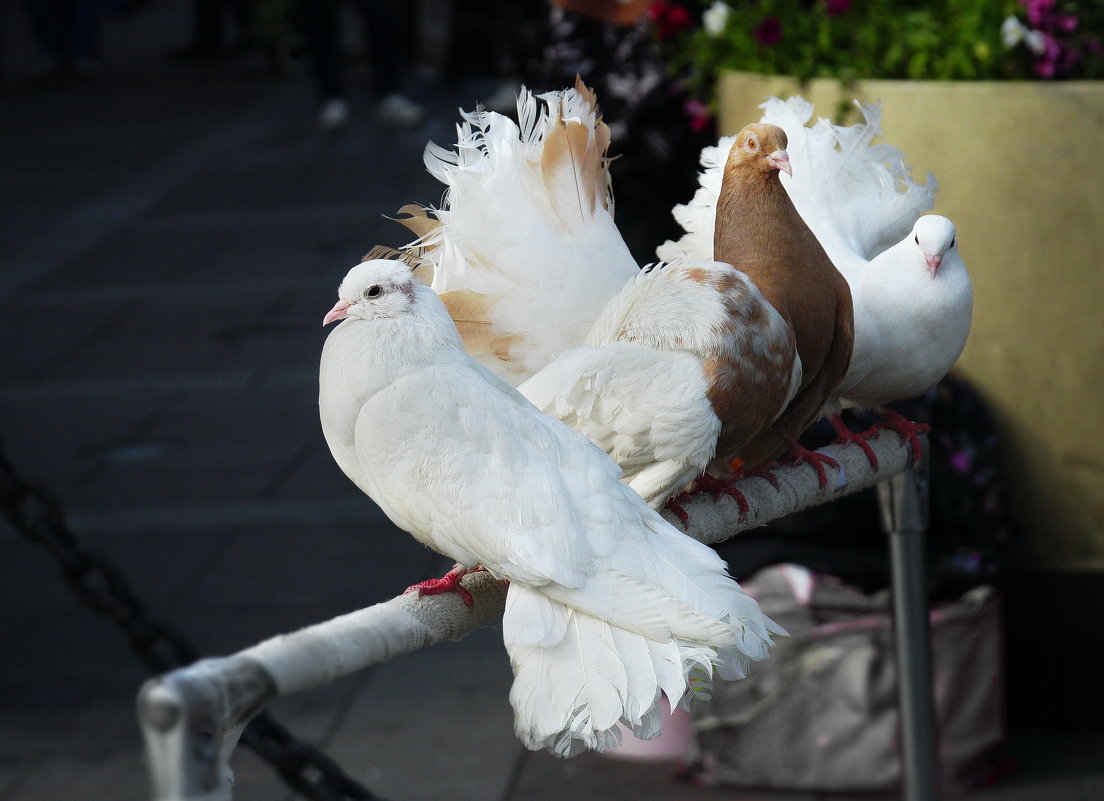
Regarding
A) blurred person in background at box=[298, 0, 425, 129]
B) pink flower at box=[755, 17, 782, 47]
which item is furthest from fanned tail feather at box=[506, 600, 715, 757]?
blurred person in background at box=[298, 0, 425, 129]

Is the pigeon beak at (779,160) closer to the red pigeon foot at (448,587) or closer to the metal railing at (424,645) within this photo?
the metal railing at (424,645)

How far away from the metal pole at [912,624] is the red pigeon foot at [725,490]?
50 cm

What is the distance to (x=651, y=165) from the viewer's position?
441 cm

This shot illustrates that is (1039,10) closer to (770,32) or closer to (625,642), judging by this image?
(770,32)

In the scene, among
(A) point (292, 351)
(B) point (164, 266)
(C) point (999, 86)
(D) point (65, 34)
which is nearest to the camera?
(C) point (999, 86)

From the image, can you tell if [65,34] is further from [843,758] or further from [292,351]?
[843,758]

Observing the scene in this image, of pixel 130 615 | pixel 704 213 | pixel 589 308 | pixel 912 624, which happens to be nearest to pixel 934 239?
pixel 704 213

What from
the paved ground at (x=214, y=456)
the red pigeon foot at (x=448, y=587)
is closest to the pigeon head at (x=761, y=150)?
the paved ground at (x=214, y=456)

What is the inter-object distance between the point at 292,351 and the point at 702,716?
13.1 ft

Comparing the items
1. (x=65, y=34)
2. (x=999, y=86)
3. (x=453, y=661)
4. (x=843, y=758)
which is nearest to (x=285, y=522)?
(x=453, y=661)

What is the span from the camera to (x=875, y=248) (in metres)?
2.24

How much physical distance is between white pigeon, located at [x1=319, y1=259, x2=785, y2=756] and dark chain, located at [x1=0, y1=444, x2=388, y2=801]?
38.1 inches

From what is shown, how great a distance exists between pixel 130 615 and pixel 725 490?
1.18 m

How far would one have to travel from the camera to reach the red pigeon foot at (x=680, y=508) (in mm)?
1819
